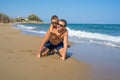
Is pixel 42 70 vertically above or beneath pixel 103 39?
above

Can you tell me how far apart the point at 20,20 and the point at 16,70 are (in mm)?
94934

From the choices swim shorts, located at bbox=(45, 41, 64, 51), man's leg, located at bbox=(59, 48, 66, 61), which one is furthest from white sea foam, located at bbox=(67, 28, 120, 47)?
man's leg, located at bbox=(59, 48, 66, 61)

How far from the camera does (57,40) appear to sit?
586cm

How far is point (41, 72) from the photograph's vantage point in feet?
13.2

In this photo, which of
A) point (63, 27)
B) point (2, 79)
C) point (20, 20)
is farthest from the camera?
point (20, 20)

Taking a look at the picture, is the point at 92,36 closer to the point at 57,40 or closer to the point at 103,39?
the point at 103,39

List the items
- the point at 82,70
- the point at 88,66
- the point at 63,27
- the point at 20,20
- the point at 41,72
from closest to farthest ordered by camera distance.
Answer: the point at 41,72 → the point at 82,70 → the point at 88,66 → the point at 63,27 → the point at 20,20

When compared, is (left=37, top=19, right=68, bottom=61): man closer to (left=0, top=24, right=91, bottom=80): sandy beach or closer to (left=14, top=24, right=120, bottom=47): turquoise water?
(left=0, top=24, right=91, bottom=80): sandy beach

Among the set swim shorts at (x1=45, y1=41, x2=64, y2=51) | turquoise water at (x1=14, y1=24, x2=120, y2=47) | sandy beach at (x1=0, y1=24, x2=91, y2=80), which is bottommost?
turquoise water at (x1=14, y1=24, x2=120, y2=47)

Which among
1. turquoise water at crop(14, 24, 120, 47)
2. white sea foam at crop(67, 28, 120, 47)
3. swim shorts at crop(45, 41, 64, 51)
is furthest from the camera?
turquoise water at crop(14, 24, 120, 47)

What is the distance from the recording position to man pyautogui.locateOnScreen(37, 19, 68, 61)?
561cm

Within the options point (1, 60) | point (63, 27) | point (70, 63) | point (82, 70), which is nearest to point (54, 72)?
point (82, 70)

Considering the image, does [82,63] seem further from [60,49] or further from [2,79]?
[2,79]

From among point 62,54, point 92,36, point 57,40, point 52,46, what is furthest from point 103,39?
point 62,54
